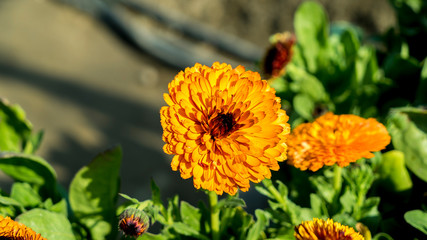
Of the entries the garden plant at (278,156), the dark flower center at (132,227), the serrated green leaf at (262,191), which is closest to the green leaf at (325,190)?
the garden plant at (278,156)

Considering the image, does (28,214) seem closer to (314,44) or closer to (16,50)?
(314,44)

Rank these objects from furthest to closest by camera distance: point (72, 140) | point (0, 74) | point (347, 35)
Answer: point (0, 74)
point (72, 140)
point (347, 35)

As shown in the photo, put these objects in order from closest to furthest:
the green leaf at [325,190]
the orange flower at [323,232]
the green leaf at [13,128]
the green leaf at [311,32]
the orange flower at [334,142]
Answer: the orange flower at [323,232] < the orange flower at [334,142] < the green leaf at [325,190] < the green leaf at [13,128] < the green leaf at [311,32]

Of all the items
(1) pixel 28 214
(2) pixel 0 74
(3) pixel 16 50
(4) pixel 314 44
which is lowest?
(1) pixel 28 214

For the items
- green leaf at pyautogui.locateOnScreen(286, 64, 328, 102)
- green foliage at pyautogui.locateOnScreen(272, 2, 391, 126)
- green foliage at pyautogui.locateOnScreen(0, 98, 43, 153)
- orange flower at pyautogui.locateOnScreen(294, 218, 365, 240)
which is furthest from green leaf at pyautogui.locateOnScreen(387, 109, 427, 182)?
green foliage at pyautogui.locateOnScreen(0, 98, 43, 153)

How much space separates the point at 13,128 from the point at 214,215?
49 centimetres

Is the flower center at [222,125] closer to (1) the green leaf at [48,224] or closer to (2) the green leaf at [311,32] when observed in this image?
(1) the green leaf at [48,224]

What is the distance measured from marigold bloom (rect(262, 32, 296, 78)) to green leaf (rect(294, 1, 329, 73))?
0.14ft

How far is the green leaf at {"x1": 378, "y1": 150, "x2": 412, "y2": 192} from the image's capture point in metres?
0.77

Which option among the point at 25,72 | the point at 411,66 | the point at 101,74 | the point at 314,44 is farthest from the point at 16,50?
the point at 411,66

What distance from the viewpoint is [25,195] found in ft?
2.42

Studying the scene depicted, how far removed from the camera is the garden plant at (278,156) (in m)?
0.55

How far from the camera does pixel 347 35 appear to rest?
42.5 inches

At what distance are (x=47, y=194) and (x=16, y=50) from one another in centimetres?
246
